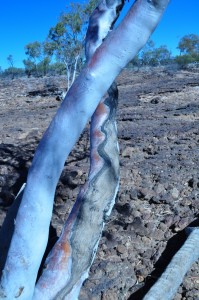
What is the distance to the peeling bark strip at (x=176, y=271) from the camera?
2586 mm

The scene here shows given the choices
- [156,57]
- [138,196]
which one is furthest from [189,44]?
[138,196]

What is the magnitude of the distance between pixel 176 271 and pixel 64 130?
1482 millimetres

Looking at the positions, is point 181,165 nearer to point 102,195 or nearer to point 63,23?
point 102,195

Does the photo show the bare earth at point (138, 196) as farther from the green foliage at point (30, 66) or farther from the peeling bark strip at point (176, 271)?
the green foliage at point (30, 66)

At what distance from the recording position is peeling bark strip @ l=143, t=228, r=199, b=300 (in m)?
2.59

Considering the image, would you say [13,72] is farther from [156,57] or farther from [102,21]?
[102,21]

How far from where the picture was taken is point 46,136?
6.29 ft

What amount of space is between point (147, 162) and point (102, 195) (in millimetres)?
3018

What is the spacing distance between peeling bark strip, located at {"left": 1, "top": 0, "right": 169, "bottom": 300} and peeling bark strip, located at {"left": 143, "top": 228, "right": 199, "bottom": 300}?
0.98m

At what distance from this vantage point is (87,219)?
2.29 meters

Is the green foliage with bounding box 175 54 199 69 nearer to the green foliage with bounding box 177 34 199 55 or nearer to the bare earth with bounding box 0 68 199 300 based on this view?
the green foliage with bounding box 177 34 199 55

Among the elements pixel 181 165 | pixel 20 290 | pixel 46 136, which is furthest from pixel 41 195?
pixel 181 165

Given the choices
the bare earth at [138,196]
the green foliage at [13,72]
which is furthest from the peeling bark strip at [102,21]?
the green foliage at [13,72]

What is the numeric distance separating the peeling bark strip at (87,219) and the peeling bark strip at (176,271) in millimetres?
541
